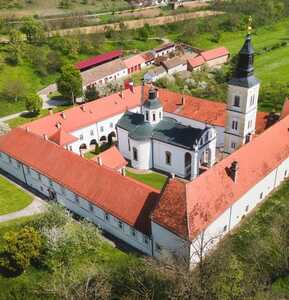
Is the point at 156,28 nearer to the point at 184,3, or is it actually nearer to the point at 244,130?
the point at 184,3

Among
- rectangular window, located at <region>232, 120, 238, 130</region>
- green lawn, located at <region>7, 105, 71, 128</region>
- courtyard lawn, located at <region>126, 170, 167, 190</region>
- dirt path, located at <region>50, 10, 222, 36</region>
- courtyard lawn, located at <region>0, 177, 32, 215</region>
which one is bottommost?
courtyard lawn, located at <region>126, 170, 167, 190</region>

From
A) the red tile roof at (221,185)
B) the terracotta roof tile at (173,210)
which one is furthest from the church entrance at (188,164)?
the terracotta roof tile at (173,210)

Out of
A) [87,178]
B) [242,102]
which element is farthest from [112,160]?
[242,102]

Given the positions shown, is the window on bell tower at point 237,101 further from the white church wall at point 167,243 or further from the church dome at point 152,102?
the white church wall at point 167,243

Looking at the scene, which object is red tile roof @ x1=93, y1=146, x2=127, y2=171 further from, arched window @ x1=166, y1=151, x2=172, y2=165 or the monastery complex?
arched window @ x1=166, y1=151, x2=172, y2=165

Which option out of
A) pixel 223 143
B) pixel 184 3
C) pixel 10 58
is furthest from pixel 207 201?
pixel 184 3

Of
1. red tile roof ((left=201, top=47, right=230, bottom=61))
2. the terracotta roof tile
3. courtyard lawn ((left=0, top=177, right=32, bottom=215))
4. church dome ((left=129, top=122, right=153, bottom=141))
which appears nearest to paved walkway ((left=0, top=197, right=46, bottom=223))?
courtyard lawn ((left=0, top=177, right=32, bottom=215))

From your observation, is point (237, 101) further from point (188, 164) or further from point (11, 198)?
point (11, 198)
